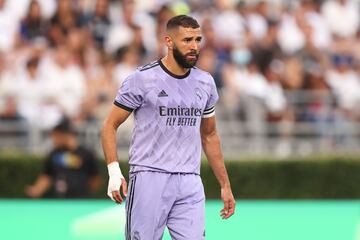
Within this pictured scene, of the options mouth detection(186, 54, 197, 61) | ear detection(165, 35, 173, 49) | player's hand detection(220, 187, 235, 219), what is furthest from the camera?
player's hand detection(220, 187, 235, 219)

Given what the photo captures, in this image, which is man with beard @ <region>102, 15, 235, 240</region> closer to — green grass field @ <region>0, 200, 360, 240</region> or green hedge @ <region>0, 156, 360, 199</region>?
green grass field @ <region>0, 200, 360, 240</region>

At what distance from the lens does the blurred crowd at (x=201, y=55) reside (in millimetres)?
17531

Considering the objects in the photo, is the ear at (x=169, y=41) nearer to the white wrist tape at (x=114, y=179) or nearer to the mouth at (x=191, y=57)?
the mouth at (x=191, y=57)

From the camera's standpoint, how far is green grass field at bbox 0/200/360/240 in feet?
44.9

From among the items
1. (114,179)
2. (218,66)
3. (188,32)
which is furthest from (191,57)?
(218,66)

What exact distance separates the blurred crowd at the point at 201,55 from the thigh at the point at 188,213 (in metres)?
9.43

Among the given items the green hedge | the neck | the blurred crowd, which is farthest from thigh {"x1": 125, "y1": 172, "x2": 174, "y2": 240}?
the green hedge

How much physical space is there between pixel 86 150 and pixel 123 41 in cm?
378

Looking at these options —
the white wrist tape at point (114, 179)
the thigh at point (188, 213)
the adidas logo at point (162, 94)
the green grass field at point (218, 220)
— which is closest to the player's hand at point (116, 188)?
the white wrist tape at point (114, 179)

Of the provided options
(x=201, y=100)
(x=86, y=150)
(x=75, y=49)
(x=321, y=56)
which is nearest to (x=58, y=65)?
(x=75, y=49)

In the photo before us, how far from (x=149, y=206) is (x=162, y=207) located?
9cm

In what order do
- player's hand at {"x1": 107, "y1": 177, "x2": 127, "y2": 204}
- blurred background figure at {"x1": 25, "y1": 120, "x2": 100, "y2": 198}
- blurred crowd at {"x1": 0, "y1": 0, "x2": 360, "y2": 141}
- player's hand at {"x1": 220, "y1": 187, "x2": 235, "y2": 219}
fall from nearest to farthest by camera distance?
player's hand at {"x1": 107, "y1": 177, "x2": 127, "y2": 204}
player's hand at {"x1": 220, "y1": 187, "x2": 235, "y2": 219}
blurred background figure at {"x1": 25, "y1": 120, "x2": 100, "y2": 198}
blurred crowd at {"x1": 0, "y1": 0, "x2": 360, "y2": 141}

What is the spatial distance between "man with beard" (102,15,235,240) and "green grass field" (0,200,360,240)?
16.9ft

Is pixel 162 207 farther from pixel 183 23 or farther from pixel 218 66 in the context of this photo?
pixel 218 66
